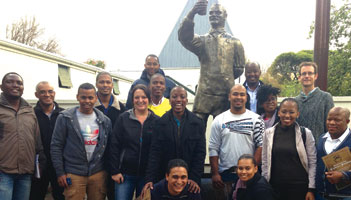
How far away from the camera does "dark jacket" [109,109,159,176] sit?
3.20 m

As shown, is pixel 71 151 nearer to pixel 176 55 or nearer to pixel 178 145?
pixel 178 145

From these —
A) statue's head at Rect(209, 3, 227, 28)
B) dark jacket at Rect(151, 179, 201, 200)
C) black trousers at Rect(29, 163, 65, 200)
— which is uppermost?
statue's head at Rect(209, 3, 227, 28)

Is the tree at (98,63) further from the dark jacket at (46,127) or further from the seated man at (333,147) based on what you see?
the seated man at (333,147)

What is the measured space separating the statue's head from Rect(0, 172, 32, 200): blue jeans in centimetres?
279

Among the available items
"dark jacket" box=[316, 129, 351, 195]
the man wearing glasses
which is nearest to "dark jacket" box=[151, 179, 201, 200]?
"dark jacket" box=[316, 129, 351, 195]

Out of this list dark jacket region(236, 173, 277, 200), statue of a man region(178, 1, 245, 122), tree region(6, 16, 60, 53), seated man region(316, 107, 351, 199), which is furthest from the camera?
tree region(6, 16, 60, 53)

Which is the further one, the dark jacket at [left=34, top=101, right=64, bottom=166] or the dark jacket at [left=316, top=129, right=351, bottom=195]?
the dark jacket at [left=34, top=101, right=64, bottom=166]

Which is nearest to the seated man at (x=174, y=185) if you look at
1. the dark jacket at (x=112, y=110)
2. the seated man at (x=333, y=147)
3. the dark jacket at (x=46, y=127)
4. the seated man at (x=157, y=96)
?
the seated man at (x=157, y=96)

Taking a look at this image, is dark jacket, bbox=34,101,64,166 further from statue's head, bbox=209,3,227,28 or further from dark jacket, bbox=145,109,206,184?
statue's head, bbox=209,3,227,28

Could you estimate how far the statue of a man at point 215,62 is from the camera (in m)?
4.10

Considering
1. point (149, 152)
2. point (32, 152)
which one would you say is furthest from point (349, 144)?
point (32, 152)

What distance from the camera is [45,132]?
11.8 feet

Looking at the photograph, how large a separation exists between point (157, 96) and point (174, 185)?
1164mm

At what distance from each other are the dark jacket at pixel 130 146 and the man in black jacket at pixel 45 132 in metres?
0.87
